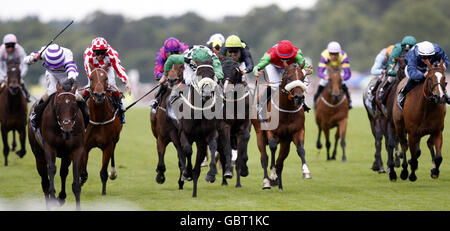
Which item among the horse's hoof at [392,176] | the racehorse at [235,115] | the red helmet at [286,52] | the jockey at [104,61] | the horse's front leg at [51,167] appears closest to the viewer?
the horse's front leg at [51,167]

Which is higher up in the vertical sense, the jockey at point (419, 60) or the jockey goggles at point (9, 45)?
the jockey goggles at point (9, 45)

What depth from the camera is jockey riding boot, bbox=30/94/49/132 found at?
12055mm

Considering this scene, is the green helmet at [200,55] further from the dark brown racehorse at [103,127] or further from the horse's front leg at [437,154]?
the horse's front leg at [437,154]

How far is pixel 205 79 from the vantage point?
12.4 m

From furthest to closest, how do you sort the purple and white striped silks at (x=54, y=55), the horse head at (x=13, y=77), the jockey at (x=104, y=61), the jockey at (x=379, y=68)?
the horse head at (x=13, y=77)
the jockey at (x=379, y=68)
the jockey at (x=104, y=61)
the purple and white striped silks at (x=54, y=55)

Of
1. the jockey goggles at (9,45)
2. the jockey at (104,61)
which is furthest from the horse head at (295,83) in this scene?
the jockey goggles at (9,45)

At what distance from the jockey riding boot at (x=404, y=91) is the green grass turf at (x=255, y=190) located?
1.34 meters

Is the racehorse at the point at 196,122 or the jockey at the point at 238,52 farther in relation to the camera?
the jockey at the point at 238,52

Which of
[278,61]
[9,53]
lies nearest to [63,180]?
[278,61]

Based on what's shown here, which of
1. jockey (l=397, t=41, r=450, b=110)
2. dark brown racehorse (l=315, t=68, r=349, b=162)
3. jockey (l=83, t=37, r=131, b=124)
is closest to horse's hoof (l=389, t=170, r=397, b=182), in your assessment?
jockey (l=397, t=41, r=450, b=110)

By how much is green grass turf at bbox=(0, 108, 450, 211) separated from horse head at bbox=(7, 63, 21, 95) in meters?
1.69

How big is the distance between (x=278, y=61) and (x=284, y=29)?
3478 inches

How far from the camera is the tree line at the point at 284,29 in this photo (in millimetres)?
79875
